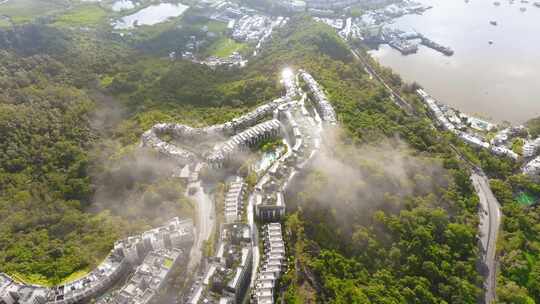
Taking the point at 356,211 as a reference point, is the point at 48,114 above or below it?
above

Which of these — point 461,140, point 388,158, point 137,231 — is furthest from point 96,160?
point 461,140

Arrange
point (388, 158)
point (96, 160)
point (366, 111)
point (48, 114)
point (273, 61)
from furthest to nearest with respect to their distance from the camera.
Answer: point (273, 61) → point (366, 111) → point (48, 114) → point (96, 160) → point (388, 158)

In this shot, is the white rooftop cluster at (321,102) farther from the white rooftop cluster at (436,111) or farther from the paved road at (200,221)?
the paved road at (200,221)

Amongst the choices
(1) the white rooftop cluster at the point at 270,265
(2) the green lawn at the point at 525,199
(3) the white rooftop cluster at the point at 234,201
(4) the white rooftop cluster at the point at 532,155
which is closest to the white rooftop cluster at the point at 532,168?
(4) the white rooftop cluster at the point at 532,155

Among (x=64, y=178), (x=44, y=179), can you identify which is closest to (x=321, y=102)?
(x=64, y=178)

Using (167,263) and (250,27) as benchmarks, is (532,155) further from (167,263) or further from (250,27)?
(250,27)

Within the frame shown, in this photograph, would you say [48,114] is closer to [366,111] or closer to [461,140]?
[366,111]
